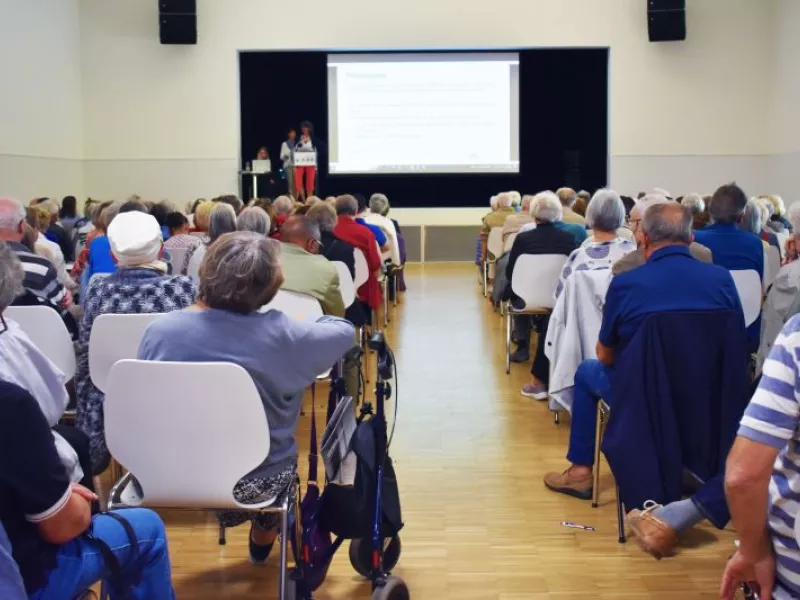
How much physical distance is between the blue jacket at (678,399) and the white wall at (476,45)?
11326 mm

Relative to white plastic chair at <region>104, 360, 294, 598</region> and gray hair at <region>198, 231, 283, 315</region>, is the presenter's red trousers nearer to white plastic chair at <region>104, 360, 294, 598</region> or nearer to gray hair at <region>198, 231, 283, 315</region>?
gray hair at <region>198, 231, 283, 315</region>

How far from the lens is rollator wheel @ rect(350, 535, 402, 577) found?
275 centimetres

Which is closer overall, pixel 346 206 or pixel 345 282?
pixel 345 282

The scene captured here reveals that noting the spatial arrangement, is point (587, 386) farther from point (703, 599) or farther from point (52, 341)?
point (52, 341)

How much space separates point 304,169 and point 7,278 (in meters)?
11.4

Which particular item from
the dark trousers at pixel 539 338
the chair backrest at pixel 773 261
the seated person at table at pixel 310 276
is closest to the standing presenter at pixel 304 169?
the dark trousers at pixel 539 338

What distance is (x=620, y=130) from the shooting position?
1367 cm

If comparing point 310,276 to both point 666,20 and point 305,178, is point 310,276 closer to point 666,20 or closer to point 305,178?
point 305,178

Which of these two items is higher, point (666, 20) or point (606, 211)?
point (666, 20)

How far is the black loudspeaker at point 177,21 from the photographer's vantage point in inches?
521

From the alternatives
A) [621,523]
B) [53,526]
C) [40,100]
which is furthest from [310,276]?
[40,100]

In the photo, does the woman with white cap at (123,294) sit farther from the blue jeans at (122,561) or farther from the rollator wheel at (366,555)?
the blue jeans at (122,561)

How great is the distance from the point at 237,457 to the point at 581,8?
12.4 meters

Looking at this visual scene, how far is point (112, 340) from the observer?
306 centimetres
